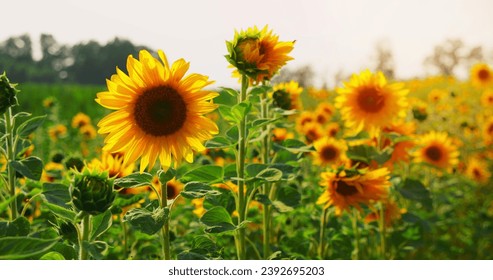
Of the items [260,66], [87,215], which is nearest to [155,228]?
[87,215]

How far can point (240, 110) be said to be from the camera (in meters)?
1.09

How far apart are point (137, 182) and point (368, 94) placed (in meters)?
1.13

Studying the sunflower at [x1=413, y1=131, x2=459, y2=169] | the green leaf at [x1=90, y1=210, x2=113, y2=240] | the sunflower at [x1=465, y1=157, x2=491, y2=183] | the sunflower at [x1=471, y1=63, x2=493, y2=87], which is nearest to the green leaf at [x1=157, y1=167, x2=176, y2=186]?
the green leaf at [x1=90, y1=210, x2=113, y2=240]

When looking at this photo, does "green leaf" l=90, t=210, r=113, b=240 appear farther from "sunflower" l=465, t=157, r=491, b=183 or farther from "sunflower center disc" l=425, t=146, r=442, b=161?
"sunflower" l=465, t=157, r=491, b=183

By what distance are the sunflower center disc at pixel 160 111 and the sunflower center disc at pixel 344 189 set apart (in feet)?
2.06

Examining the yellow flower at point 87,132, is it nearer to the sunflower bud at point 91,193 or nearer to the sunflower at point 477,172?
the sunflower at point 477,172

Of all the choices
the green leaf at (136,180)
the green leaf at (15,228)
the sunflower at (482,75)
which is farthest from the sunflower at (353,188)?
the sunflower at (482,75)

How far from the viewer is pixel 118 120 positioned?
1083mm

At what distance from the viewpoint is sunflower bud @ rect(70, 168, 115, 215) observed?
2.58 feet

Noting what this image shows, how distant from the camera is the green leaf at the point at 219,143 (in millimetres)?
1158

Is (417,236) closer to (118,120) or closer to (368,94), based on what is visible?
(368,94)

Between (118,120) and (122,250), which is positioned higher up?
(118,120)

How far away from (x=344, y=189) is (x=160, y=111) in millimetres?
696

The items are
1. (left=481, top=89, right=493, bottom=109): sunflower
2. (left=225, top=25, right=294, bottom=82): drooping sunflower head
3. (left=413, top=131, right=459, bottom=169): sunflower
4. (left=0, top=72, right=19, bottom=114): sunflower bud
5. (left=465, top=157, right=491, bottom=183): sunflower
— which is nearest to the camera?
(left=0, top=72, right=19, bottom=114): sunflower bud
